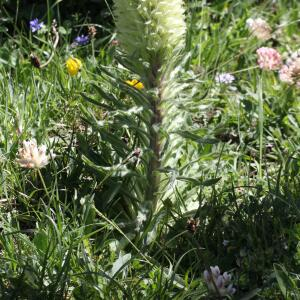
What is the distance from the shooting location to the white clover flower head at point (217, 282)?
2.34 m

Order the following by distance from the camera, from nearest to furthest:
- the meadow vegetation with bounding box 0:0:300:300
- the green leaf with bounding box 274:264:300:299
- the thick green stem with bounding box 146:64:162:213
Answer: the green leaf with bounding box 274:264:300:299 → the meadow vegetation with bounding box 0:0:300:300 → the thick green stem with bounding box 146:64:162:213

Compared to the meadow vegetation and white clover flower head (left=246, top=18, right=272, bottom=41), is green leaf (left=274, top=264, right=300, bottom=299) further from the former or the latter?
white clover flower head (left=246, top=18, right=272, bottom=41)

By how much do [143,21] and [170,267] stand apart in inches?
36.7

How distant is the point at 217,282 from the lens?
2348 mm

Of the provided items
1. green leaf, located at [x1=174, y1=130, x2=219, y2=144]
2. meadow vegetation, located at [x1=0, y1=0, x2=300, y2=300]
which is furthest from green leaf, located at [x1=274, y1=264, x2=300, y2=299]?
green leaf, located at [x1=174, y1=130, x2=219, y2=144]

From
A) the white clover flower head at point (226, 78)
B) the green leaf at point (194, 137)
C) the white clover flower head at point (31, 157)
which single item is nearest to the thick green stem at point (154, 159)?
the green leaf at point (194, 137)

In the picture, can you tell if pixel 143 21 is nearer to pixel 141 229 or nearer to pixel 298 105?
pixel 141 229

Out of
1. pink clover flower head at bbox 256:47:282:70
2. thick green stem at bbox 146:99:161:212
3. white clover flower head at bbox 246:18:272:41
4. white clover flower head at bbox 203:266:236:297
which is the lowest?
white clover flower head at bbox 203:266:236:297

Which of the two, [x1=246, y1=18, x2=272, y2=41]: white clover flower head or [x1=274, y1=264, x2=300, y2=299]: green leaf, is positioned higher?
[x1=246, y1=18, x2=272, y2=41]: white clover flower head

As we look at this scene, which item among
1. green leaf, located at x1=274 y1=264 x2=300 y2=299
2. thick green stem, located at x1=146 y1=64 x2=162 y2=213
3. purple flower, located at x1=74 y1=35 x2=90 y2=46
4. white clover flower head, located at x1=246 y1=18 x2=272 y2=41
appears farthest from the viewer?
white clover flower head, located at x1=246 y1=18 x2=272 y2=41

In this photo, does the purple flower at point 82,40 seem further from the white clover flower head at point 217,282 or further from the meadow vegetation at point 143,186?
the white clover flower head at point 217,282

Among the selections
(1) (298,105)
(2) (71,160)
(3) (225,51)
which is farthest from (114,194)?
(3) (225,51)

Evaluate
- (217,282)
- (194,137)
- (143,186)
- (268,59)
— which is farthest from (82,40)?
(217,282)

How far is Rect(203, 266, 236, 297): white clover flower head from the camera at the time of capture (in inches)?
92.0
